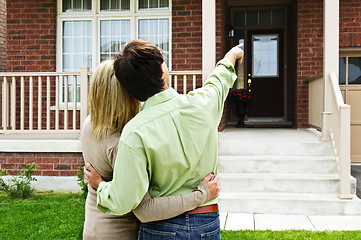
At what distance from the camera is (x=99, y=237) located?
1695 millimetres

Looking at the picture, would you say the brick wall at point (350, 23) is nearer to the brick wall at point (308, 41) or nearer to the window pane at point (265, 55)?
the brick wall at point (308, 41)

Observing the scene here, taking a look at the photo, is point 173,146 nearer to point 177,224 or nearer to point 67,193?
point 177,224

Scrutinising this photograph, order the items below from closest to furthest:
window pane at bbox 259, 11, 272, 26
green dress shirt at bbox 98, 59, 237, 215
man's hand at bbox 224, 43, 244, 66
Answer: green dress shirt at bbox 98, 59, 237, 215, man's hand at bbox 224, 43, 244, 66, window pane at bbox 259, 11, 272, 26

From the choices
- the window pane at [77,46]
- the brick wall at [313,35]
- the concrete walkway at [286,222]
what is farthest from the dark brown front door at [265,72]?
the concrete walkway at [286,222]

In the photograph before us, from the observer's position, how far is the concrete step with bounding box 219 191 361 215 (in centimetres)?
486

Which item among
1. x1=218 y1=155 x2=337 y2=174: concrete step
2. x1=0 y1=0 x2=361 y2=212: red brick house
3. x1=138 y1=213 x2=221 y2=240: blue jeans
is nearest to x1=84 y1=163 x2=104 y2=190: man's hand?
x1=138 y1=213 x2=221 y2=240: blue jeans

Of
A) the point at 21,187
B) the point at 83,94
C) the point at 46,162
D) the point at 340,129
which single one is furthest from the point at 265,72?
the point at 21,187

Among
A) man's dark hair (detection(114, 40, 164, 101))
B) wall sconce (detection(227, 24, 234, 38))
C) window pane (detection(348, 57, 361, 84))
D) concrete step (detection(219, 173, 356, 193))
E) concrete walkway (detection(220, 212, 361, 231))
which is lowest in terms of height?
concrete walkway (detection(220, 212, 361, 231))

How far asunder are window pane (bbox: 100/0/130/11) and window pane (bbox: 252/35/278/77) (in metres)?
3.25

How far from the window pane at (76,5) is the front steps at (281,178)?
410 cm

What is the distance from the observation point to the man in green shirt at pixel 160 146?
1.42m

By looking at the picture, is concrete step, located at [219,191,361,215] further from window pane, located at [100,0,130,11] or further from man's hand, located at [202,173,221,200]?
window pane, located at [100,0,130,11]

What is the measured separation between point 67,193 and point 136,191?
16.6 feet

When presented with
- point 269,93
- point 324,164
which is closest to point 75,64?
point 269,93
